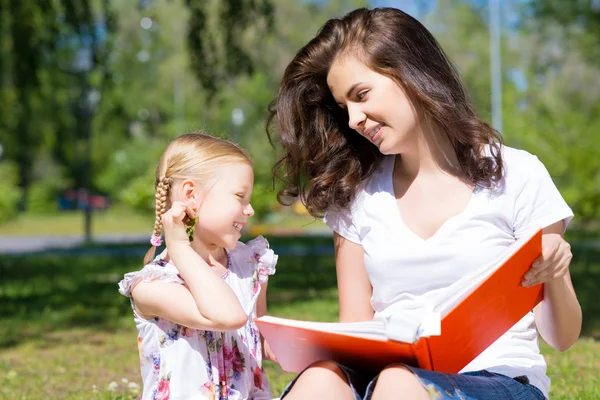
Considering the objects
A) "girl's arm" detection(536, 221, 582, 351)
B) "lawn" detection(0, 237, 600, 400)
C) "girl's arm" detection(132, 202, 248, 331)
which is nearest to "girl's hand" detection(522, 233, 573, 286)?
"girl's arm" detection(536, 221, 582, 351)

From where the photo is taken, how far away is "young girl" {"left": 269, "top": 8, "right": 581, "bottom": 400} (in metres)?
2.43

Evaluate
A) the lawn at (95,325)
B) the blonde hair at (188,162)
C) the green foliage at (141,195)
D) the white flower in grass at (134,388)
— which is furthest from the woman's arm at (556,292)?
the green foliage at (141,195)

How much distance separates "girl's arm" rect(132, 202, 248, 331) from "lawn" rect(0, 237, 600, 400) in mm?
1576

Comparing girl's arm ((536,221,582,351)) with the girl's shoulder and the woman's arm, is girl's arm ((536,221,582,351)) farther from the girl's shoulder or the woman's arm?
the girl's shoulder

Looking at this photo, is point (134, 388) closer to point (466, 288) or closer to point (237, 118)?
point (466, 288)

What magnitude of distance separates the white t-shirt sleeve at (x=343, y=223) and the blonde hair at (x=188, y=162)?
12.7 inches

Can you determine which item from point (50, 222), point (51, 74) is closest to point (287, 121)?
point (51, 74)

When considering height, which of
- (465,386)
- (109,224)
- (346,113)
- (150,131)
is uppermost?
(346,113)

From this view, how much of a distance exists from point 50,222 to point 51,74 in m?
11.0

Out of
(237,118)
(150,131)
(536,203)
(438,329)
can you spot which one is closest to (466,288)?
(438,329)

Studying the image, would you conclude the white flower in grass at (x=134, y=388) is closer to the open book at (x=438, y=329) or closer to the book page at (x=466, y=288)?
the open book at (x=438, y=329)

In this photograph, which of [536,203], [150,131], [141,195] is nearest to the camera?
[536,203]

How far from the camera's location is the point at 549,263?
7.23ft

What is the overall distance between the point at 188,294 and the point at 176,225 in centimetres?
19
